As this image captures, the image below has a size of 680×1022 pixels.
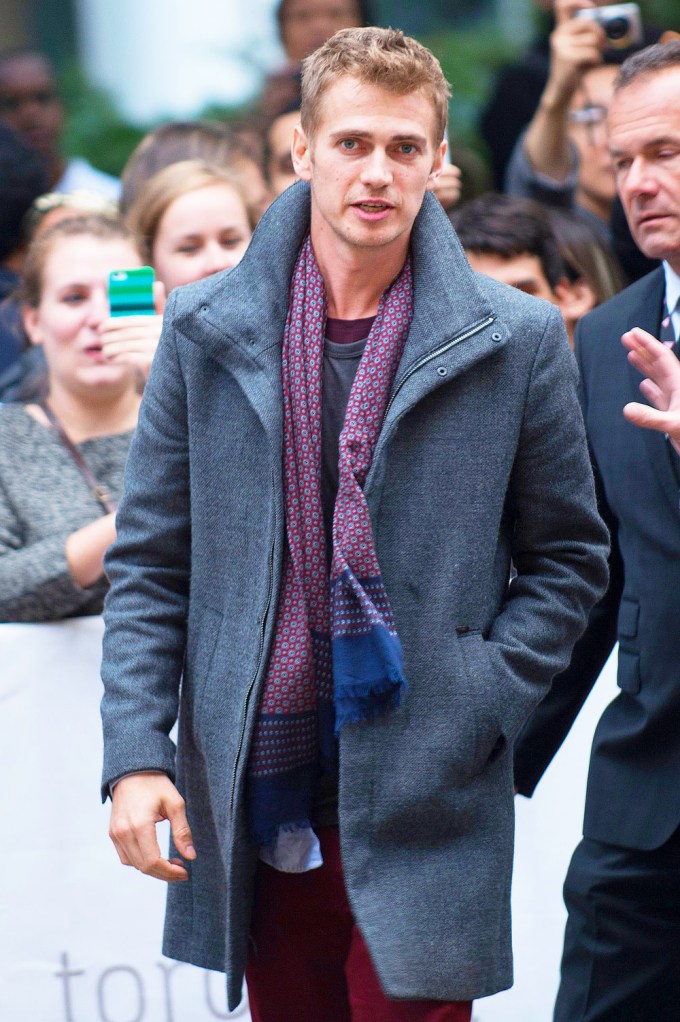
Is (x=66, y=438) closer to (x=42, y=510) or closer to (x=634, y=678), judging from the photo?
(x=42, y=510)

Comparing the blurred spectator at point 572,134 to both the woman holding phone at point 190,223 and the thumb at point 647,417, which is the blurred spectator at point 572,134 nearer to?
the woman holding phone at point 190,223

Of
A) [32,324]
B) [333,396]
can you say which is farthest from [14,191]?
[333,396]

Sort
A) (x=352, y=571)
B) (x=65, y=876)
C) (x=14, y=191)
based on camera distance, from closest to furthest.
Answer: (x=352, y=571) < (x=65, y=876) < (x=14, y=191)

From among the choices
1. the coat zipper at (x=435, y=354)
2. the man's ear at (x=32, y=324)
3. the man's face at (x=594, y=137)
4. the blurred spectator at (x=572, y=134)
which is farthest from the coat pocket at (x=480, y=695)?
the man's face at (x=594, y=137)

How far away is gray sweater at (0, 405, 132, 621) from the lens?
354 centimetres

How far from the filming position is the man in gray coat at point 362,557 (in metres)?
2.57

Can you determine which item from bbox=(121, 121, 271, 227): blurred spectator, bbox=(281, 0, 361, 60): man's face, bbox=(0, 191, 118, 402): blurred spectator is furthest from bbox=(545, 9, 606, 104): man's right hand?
bbox=(0, 191, 118, 402): blurred spectator

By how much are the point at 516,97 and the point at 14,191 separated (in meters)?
1.99

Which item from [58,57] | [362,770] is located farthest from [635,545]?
[58,57]

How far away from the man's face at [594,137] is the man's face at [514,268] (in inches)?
27.5

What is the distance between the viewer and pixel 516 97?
19.2 feet

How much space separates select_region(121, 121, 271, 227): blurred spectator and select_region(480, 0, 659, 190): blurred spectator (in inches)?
37.1

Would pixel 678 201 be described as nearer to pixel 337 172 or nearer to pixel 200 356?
pixel 337 172

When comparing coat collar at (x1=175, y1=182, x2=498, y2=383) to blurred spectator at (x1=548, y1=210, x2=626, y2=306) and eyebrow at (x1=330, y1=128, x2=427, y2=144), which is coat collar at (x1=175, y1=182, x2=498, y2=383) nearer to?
eyebrow at (x1=330, y1=128, x2=427, y2=144)
